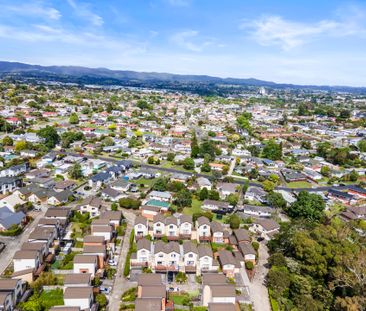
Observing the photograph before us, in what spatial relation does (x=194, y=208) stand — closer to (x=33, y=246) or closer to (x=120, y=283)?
(x=120, y=283)

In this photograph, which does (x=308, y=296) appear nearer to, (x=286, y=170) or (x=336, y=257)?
(x=336, y=257)

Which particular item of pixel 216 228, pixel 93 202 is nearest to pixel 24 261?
pixel 93 202

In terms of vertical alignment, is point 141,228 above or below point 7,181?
above

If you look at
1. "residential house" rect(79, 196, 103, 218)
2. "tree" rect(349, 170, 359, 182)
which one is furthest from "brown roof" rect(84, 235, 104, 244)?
"tree" rect(349, 170, 359, 182)

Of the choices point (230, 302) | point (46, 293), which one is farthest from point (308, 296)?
point (46, 293)

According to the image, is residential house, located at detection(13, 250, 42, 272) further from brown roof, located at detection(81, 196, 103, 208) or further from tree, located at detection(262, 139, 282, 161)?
tree, located at detection(262, 139, 282, 161)

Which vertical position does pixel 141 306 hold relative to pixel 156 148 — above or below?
above
